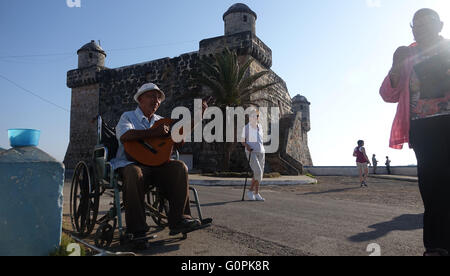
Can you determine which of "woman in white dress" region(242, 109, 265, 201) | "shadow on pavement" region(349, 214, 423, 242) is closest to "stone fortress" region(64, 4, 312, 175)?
"woman in white dress" region(242, 109, 265, 201)

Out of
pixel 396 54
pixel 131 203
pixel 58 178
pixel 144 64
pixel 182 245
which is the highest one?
pixel 144 64

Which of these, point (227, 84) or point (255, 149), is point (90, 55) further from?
point (255, 149)

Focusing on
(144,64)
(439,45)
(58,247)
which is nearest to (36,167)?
(58,247)

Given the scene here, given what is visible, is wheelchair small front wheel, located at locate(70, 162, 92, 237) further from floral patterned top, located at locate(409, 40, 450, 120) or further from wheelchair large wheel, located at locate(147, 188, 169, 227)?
floral patterned top, located at locate(409, 40, 450, 120)

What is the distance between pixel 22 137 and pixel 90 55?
2421 cm

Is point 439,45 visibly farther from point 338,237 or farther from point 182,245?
point 182,245

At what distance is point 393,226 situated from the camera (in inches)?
142

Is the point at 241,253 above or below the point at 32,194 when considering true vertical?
below

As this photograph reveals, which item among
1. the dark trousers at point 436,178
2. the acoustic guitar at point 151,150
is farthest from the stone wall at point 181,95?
the dark trousers at point 436,178

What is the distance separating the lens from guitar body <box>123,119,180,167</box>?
290 centimetres

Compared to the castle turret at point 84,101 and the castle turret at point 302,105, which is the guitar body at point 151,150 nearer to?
the castle turret at point 84,101

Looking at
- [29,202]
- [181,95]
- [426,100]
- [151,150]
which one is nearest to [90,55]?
[181,95]

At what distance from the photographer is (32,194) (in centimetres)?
196
